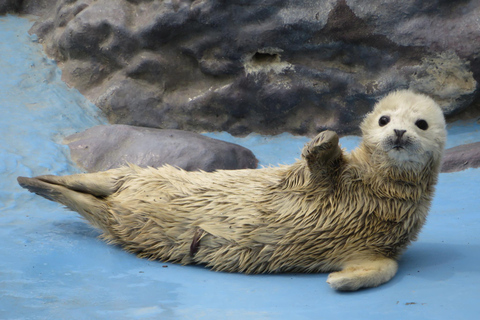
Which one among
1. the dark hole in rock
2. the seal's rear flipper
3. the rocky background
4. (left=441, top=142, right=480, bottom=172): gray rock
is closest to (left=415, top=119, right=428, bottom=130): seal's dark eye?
the seal's rear flipper

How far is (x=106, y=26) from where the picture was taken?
6844 millimetres

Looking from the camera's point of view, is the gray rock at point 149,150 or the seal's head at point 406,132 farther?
the gray rock at point 149,150

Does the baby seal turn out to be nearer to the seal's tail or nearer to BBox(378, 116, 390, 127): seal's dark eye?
BBox(378, 116, 390, 127): seal's dark eye

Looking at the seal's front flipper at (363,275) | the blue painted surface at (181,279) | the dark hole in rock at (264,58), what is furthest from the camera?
the dark hole in rock at (264,58)

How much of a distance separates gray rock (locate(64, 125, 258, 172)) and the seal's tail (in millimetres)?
1403

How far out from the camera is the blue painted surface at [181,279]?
8.25 feet

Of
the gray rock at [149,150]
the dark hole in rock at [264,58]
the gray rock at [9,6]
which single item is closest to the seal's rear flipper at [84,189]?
the gray rock at [149,150]

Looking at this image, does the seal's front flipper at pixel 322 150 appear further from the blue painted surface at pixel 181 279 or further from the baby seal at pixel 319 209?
the blue painted surface at pixel 181 279

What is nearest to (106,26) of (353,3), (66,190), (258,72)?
(258,72)

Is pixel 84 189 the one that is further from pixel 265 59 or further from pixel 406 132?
pixel 265 59

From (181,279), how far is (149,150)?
2.49 meters

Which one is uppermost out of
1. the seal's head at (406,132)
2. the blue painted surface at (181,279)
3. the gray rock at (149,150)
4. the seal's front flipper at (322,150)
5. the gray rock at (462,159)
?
the gray rock at (462,159)

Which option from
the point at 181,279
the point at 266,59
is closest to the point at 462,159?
the point at 266,59

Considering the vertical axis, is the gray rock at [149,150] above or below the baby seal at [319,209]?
above
